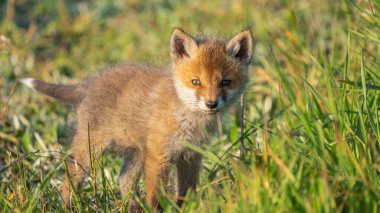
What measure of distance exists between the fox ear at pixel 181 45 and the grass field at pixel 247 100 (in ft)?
2.08

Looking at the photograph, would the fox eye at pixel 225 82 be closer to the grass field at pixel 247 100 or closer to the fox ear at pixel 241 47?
the fox ear at pixel 241 47

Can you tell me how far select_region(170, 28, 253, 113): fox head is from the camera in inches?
184

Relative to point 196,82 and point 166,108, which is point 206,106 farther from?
point 166,108

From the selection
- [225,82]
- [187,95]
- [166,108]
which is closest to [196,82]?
[187,95]

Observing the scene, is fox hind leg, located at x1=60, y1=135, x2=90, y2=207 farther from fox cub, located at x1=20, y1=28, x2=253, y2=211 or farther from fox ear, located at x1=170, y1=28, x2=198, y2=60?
fox ear, located at x1=170, y1=28, x2=198, y2=60

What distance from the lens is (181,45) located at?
505 centimetres

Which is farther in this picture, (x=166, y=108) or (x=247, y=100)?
(x=247, y=100)

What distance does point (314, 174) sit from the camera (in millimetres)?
3346

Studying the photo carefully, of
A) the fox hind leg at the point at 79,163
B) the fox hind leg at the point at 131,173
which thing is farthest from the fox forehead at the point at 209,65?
the fox hind leg at the point at 79,163

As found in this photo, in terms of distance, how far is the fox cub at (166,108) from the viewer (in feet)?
15.7

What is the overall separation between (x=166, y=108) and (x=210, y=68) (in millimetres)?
492

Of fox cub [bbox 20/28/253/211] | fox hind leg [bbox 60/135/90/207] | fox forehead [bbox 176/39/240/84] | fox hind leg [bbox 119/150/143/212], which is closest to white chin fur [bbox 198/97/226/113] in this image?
fox cub [bbox 20/28/253/211]

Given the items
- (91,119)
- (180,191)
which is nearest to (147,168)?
(180,191)

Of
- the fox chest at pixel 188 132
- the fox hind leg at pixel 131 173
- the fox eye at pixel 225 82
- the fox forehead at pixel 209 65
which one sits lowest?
the fox hind leg at pixel 131 173
